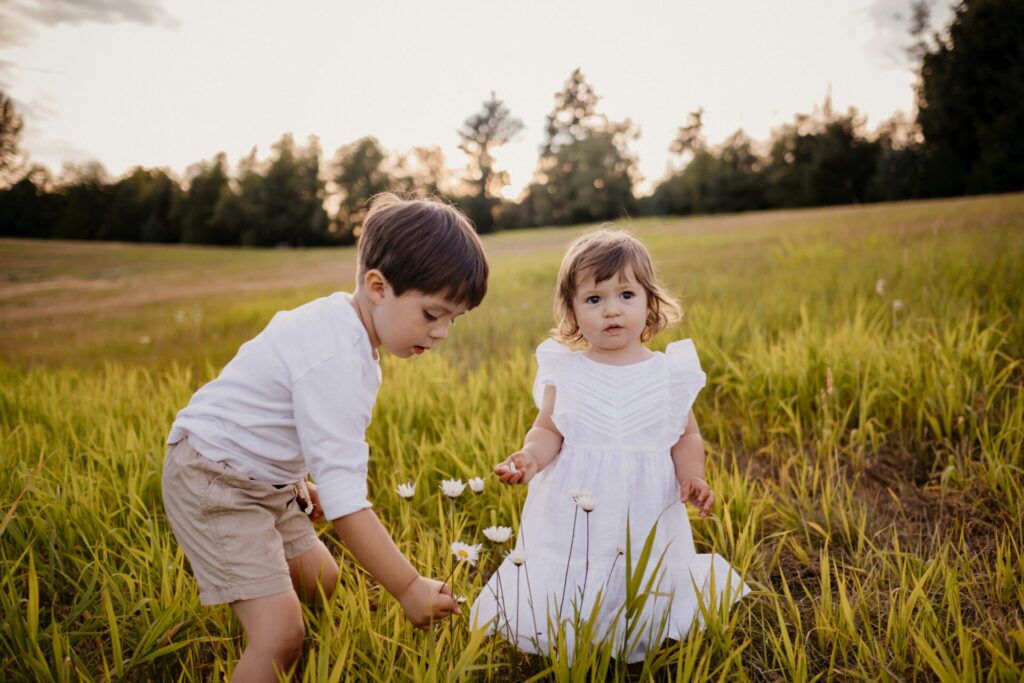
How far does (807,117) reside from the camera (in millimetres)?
52938

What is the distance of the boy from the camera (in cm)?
146

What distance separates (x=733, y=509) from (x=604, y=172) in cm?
5166

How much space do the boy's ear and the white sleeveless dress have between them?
0.67 metres

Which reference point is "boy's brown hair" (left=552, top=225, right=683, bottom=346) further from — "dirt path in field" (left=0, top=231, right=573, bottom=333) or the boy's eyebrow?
"dirt path in field" (left=0, top=231, right=573, bottom=333)

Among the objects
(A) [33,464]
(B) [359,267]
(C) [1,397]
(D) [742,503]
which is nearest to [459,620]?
(B) [359,267]

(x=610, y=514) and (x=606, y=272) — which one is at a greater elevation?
(x=606, y=272)

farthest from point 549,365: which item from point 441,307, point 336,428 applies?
point 336,428

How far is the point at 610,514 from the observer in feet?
5.47

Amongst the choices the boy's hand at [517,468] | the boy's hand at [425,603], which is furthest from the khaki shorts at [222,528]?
the boy's hand at [517,468]

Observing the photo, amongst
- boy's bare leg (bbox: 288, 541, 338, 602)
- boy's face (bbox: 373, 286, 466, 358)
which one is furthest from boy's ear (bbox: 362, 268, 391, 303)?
boy's bare leg (bbox: 288, 541, 338, 602)

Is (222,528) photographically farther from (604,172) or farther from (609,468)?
(604,172)

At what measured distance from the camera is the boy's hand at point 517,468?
1460 mm

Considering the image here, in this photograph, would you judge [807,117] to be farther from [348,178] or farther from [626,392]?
[626,392]

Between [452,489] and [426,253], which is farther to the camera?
[426,253]
